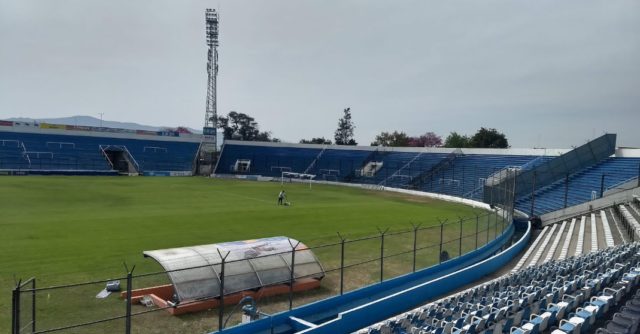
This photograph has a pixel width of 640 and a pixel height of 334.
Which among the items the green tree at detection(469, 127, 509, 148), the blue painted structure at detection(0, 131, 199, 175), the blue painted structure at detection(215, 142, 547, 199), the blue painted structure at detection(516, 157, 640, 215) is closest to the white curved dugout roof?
the blue painted structure at detection(516, 157, 640, 215)

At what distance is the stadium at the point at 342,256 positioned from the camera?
1121 centimetres

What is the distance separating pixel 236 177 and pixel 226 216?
4447 cm

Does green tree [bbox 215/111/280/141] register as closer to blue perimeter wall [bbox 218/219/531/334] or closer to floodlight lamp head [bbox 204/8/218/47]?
floodlight lamp head [bbox 204/8/218/47]

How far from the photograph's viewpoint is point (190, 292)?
12484 mm

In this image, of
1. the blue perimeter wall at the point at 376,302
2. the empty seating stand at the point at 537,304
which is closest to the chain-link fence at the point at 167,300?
the blue perimeter wall at the point at 376,302

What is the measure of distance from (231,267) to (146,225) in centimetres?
1413

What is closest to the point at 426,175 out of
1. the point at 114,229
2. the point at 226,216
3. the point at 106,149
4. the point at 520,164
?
the point at 520,164

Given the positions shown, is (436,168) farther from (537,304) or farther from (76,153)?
(76,153)

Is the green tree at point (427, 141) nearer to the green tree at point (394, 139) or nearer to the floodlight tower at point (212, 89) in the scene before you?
the green tree at point (394, 139)

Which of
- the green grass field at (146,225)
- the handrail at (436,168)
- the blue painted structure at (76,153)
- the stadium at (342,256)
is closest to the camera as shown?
the stadium at (342,256)

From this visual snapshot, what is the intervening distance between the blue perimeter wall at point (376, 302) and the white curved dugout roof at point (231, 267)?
1.28m

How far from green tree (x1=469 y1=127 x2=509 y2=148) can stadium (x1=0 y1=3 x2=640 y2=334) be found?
49.4 m

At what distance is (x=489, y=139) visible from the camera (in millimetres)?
106062

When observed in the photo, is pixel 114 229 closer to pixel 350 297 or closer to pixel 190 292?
pixel 190 292
